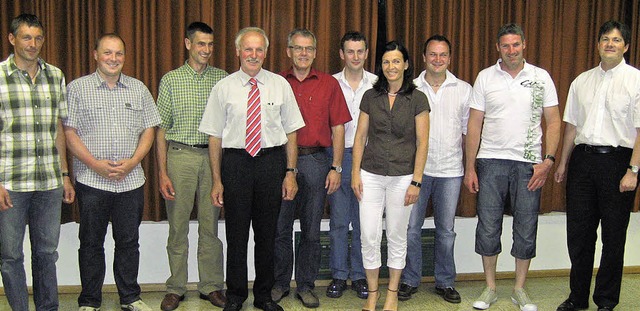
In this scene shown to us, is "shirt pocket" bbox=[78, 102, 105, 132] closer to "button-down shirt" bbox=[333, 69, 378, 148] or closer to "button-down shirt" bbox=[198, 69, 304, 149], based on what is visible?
"button-down shirt" bbox=[198, 69, 304, 149]

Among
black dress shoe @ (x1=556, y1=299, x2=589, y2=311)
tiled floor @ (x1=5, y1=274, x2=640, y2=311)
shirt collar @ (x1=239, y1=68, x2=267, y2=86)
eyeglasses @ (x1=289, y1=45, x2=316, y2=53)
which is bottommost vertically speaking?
tiled floor @ (x1=5, y1=274, x2=640, y2=311)

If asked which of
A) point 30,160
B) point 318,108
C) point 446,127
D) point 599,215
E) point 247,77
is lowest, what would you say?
point 599,215

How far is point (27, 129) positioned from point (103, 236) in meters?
0.79

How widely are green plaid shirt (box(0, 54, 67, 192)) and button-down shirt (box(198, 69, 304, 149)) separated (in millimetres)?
817

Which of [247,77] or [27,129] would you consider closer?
[27,129]

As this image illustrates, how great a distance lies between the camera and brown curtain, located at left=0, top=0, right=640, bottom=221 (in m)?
4.00

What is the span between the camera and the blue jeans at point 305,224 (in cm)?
370

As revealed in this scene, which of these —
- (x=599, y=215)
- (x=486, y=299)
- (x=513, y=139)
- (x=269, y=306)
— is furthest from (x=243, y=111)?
(x=599, y=215)

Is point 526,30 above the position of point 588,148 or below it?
above

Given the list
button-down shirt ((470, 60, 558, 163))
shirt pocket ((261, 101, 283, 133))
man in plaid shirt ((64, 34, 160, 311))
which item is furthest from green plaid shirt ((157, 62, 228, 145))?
button-down shirt ((470, 60, 558, 163))

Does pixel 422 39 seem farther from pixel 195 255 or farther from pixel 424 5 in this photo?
pixel 195 255

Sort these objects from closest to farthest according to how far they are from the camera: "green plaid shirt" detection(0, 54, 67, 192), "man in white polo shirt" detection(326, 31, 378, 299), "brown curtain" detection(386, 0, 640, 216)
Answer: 1. "green plaid shirt" detection(0, 54, 67, 192)
2. "man in white polo shirt" detection(326, 31, 378, 299)
3. "brown curtain" detection(386, 0, 640, 216)

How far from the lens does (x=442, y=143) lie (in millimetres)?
3771

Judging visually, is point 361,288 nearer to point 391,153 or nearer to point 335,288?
point 335,288
